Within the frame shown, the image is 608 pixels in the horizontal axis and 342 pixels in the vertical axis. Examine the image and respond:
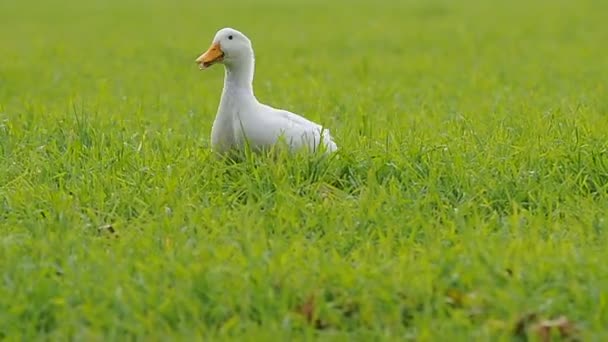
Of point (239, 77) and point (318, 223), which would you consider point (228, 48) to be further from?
point (318, 223)

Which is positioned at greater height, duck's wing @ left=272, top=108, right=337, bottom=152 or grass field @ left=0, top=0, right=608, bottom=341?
duck's wing @ left=272, top=108, right=337, bottom=152

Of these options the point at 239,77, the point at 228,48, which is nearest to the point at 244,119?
the point at 239,77

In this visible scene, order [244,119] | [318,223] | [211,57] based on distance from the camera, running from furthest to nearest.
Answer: [211,57] → [244,119] → [318,223]

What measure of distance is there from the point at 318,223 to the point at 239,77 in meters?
1.33

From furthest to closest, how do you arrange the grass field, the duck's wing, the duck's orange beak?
the duck's orange beak → the duck's wing → the grass field

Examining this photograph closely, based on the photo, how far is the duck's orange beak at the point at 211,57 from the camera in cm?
548

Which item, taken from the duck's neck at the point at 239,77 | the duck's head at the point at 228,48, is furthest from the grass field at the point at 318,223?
the duck's head at the point at 228,48

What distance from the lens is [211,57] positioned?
18.1 feet

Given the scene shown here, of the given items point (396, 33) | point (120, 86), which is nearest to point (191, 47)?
point (396, 33)

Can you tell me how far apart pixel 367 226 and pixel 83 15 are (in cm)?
1760

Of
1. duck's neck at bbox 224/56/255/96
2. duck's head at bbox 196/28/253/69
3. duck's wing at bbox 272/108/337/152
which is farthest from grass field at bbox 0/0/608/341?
duck's head at bbox 196/28/253/69

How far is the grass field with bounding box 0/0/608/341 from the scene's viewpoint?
11.9 ft

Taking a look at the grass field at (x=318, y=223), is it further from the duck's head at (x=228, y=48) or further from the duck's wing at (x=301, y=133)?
the duck's head at (x=228, y=48)

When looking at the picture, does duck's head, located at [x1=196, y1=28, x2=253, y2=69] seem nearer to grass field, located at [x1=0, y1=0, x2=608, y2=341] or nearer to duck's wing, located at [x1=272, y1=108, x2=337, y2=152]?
duck's wing, located at [x1=272, y1=108, x2=337, y2=152]
